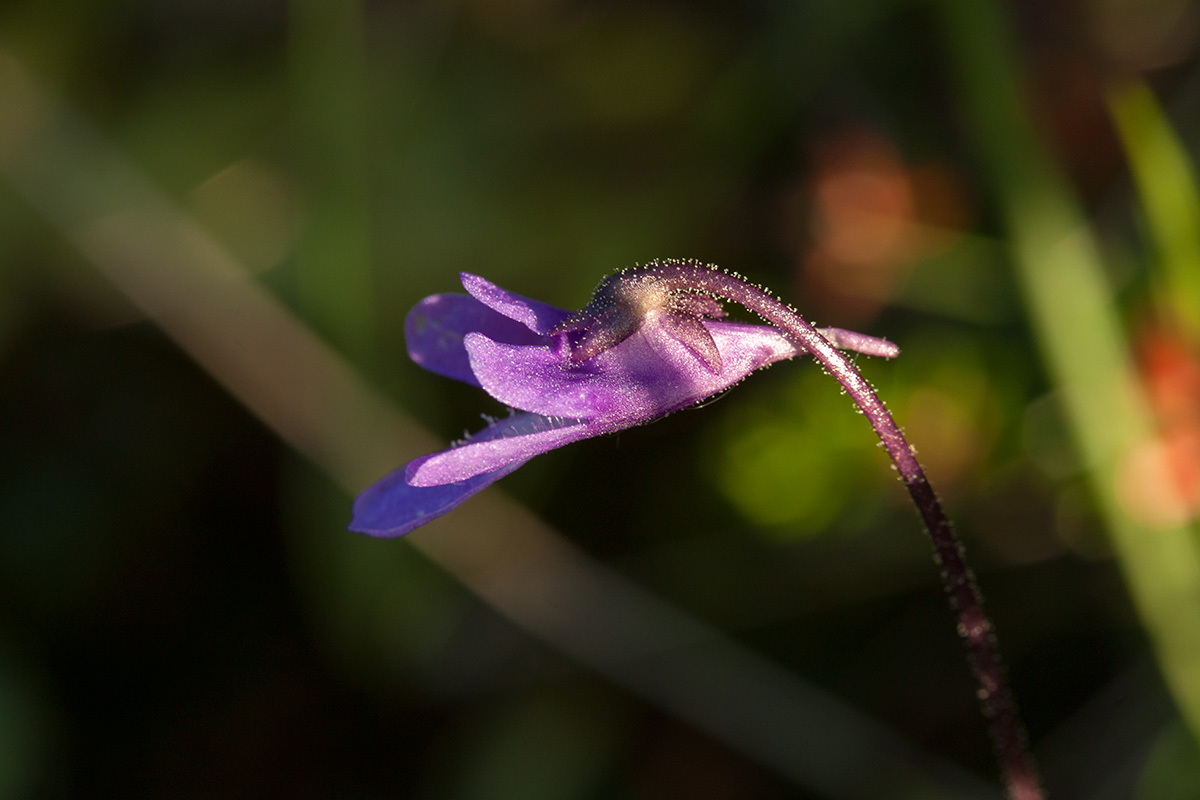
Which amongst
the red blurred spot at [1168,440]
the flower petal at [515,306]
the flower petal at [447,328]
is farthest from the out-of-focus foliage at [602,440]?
the flower petal at [515,306]

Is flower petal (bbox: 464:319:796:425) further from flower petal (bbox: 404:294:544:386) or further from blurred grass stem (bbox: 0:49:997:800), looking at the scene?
blurred grass stem (bbox: 0:49:997:800)

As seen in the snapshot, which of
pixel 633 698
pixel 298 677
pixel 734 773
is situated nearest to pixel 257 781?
pixel 298 677

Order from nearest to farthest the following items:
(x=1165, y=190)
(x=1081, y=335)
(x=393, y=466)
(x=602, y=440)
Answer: (x=1165, y=190) → (x=1081, y=335) → (x=393, y=466) → (x=602, y=440)

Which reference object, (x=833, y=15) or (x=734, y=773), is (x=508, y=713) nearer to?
(x=734, y=773)

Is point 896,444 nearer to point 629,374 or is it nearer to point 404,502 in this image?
point 629,374

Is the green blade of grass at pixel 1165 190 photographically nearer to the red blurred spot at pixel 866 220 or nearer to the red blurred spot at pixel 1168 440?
the red blurred spot at pixel 1168 440

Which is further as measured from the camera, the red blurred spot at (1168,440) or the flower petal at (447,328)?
the red blurred spot at (1168,440)

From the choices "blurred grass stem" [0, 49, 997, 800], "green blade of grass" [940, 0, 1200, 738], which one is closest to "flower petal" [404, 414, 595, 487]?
"green blade of grass" [940, 0, 1200, 738]

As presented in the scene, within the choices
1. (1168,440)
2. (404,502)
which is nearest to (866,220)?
(1168,440)
